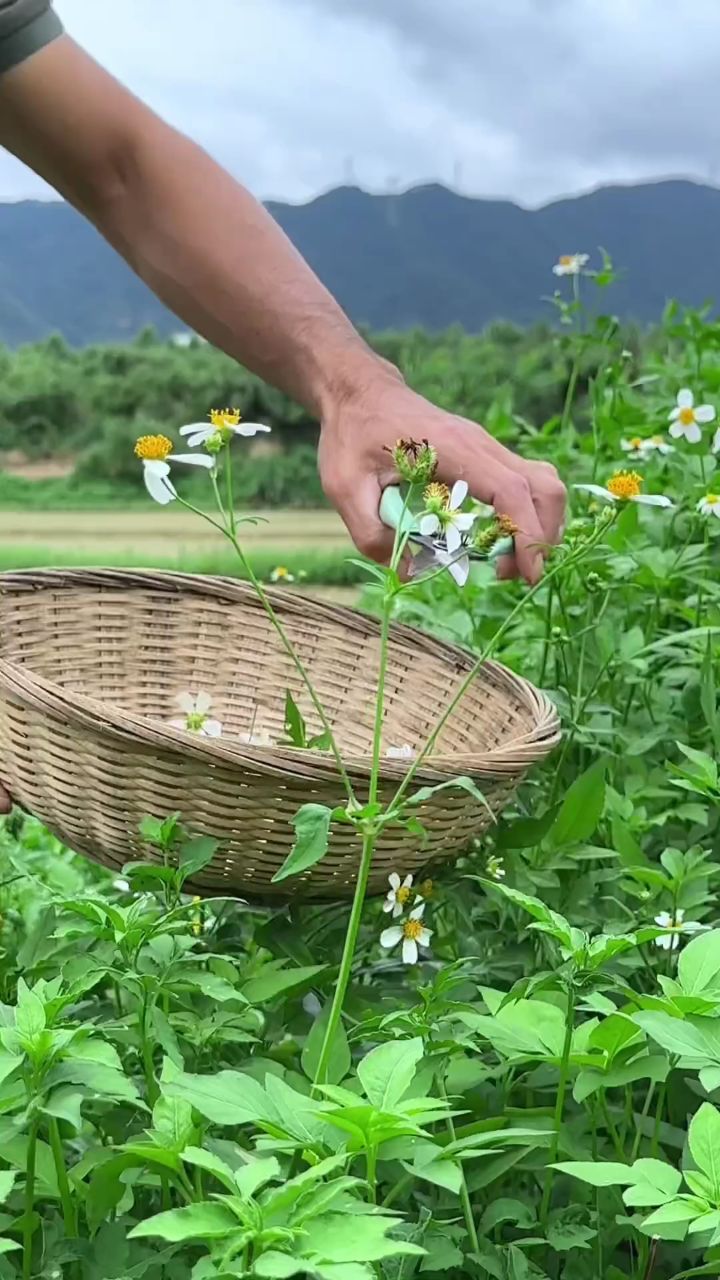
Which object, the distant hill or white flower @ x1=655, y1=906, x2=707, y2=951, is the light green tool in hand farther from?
the distant hill

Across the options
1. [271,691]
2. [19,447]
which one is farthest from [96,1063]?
[19,447]

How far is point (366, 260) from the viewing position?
8.63 ft

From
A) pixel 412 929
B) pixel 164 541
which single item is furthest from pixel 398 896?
pixel 164 541

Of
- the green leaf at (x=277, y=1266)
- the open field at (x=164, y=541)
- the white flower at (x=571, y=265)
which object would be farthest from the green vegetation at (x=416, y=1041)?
the open field at (x=164, y=541)

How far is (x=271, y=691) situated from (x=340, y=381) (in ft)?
0.80

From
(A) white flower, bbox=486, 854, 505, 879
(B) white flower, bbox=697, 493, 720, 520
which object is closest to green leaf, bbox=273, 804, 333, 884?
(A) white flower, bbox=486, 854, 505, 879

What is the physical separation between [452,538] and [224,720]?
392mm

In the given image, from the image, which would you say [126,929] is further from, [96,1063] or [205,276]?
[205,276]

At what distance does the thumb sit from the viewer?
2.28ft

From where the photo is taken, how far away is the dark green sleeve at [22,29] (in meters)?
0.89

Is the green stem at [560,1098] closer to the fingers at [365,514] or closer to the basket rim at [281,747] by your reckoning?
the basket rim at [281,747]

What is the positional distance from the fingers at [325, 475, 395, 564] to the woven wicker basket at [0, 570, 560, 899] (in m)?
0.12

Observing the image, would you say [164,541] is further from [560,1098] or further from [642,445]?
[560,1098]

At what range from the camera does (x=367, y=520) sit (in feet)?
2.30
